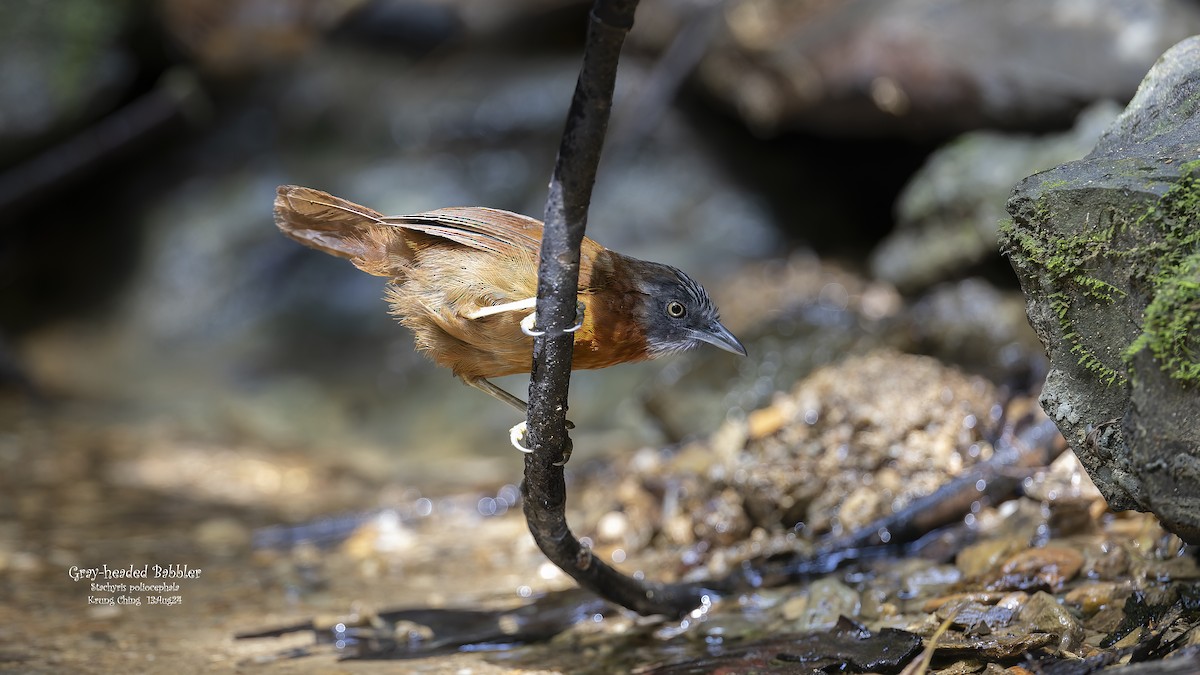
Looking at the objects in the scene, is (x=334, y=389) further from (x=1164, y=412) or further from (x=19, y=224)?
(x=1164, y=412)

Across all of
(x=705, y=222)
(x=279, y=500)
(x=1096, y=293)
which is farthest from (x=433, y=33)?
(x=1096, y=293)

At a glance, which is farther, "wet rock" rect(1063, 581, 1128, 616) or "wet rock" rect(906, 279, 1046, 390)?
"wet rock" rect(906, 279, 1046, 390)

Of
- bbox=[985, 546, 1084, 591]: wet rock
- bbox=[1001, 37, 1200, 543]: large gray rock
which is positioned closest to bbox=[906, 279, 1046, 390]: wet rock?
bbox=[985, 546, 1084, 591]: wet rock

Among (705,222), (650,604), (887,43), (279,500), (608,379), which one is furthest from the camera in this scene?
(705,222)

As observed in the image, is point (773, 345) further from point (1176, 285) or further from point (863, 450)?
point (1176, 285)

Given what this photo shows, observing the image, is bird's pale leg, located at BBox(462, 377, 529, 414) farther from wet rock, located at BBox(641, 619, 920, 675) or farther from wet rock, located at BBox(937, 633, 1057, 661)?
wet rock, located at BBox(937, 633, 1057, 661)

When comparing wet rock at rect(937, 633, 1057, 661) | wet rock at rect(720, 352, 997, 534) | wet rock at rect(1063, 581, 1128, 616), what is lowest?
wet rock at rect(937, 633, 1057, 661)

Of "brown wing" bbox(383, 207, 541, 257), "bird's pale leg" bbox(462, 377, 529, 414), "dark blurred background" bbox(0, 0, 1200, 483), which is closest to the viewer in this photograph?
"brown wing" bbox(383, 207, 541, 257)
